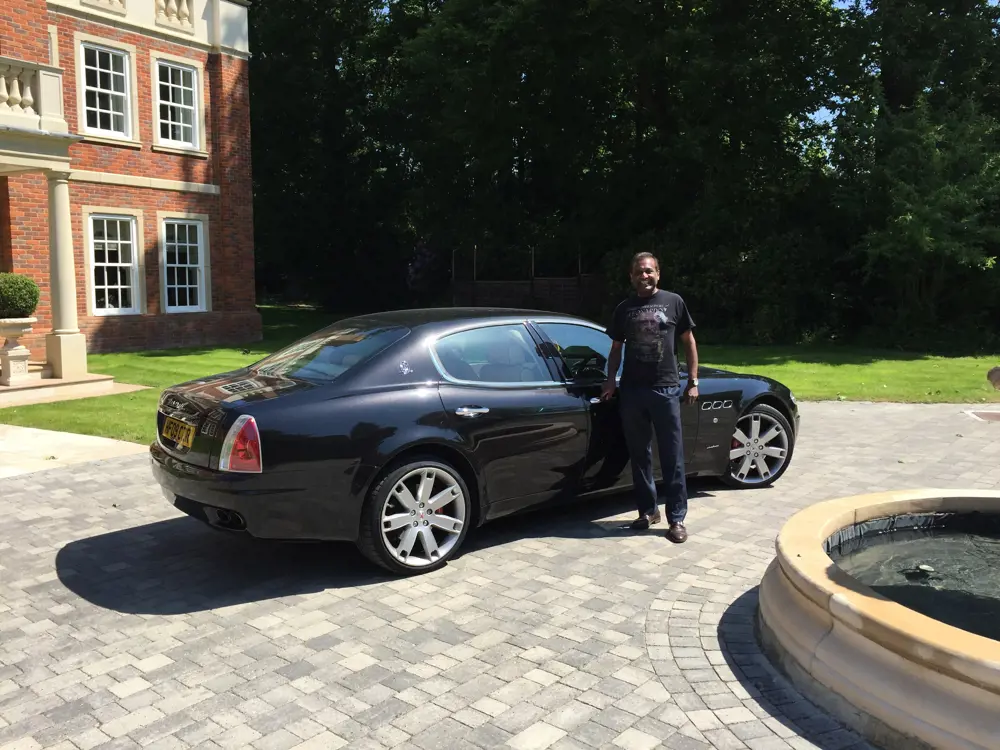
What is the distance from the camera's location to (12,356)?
41.4 ft

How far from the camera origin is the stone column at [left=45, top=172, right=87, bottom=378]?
13664mm

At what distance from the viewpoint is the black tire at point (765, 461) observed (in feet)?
22.3

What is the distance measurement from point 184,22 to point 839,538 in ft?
67.4

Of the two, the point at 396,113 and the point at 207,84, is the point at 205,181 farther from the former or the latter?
the point at 396,113

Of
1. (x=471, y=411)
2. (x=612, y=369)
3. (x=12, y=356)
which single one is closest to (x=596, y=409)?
(x=612, y=369)

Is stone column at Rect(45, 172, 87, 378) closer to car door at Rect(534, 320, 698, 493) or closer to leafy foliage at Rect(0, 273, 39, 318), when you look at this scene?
leafy foliage at Rect(0, 273, 39, 318)

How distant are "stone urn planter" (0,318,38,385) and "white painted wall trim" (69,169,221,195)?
573 cm

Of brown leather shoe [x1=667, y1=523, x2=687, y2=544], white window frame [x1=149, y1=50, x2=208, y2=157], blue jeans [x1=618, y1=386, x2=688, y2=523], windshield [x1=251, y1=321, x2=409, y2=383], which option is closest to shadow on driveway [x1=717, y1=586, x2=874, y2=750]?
brown leather shoe [x1=667, y1=523, x2=687, y2=544]

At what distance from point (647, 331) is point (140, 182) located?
56.4 ft

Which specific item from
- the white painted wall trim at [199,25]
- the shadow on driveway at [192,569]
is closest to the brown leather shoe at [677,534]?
the shadow on driveway at [192,569]

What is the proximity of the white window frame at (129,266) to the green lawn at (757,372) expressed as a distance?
124cm

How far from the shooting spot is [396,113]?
3281 cm

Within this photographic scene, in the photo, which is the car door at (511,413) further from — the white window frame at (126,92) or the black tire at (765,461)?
the white window frame at (126,92)

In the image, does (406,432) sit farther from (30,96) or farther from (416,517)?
(30,96)
